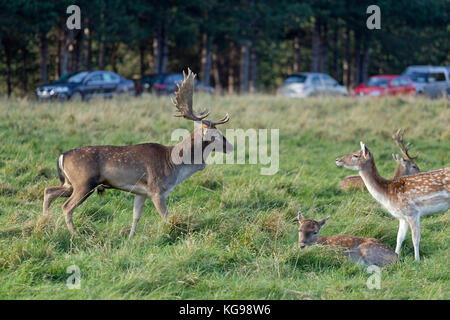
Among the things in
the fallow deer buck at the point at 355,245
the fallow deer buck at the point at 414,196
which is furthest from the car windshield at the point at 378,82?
the fallow deer buck at the point at 355,245

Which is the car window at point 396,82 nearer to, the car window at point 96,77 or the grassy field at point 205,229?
the grassy field at point 205,229

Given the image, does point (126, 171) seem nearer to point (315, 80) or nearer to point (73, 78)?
point (73, 78)

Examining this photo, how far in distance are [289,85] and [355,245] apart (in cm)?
1861

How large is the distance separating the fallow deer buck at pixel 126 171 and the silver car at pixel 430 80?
20155 millimetres

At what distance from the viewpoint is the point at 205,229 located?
7.14 metres

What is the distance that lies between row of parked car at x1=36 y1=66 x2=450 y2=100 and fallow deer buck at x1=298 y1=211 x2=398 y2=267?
1220cm

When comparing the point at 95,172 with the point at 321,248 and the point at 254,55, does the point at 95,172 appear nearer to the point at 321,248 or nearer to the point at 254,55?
the point at 321,248

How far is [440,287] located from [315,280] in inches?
44.1

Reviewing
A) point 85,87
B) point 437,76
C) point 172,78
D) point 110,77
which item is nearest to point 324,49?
point 437,76

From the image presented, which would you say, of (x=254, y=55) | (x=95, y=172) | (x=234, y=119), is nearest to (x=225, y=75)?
(x=254, y=55)

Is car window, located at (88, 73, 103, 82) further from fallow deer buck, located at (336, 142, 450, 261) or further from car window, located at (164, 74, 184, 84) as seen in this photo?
fallow deer buck, located at (336, 142, 450, 261)

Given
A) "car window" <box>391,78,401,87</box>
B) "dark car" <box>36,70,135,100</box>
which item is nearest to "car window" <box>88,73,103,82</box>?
"dark car" <box>36,70,135,100</box>

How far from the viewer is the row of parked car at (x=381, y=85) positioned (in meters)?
24.1
